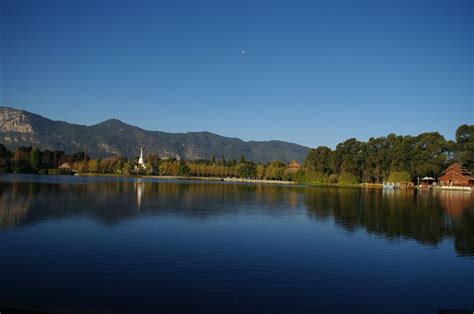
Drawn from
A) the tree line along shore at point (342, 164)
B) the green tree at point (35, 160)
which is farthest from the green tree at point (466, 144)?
the green tree at point (35, 160)

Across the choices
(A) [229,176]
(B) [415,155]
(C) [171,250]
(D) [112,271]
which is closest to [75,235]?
(C) [171,250]

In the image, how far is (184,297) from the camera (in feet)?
33.5

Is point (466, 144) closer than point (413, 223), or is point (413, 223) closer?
point (413, 223)

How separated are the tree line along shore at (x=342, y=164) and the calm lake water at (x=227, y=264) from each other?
62.4 m

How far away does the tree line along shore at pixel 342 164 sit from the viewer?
82.7m

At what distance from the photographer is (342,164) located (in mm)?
99312

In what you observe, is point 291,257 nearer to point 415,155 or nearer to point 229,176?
point 415,155

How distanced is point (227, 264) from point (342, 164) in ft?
293

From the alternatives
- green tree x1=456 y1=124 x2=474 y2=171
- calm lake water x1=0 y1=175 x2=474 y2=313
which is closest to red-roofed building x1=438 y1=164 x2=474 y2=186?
green tree x1=456 y1=124 x2=474 y2=171

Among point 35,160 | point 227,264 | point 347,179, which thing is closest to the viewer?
point 227,264

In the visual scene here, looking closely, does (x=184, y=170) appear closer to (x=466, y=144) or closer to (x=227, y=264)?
(x=466, y=144)

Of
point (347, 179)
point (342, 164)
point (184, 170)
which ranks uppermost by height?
point (342, 164)

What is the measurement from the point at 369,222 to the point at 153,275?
713 inches

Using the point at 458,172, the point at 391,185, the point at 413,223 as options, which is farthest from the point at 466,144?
the point at 413,223
